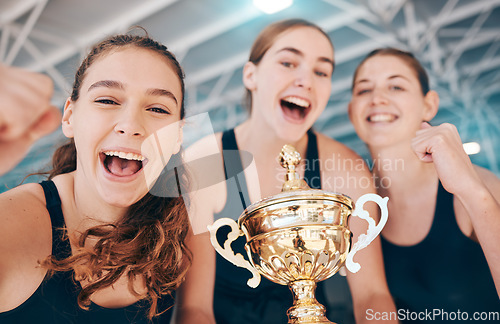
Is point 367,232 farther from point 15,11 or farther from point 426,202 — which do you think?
point 15,11

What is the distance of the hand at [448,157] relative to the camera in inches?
70.0

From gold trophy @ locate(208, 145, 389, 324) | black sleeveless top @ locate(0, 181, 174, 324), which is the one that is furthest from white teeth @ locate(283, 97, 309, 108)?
black sleeveless top @ locate(0, 181, 174, 324)

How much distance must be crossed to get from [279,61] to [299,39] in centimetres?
14

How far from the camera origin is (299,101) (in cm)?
196

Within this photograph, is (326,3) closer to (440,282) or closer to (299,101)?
(299,101)

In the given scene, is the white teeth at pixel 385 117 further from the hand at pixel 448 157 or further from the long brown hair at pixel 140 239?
the long brown hair at pixel 140 239

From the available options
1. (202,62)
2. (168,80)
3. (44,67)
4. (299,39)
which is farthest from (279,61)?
(44,67)

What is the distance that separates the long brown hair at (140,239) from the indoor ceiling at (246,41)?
0.07m

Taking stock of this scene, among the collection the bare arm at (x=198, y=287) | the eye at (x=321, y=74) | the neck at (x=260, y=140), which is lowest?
the bare arm at (x=198, y=287)

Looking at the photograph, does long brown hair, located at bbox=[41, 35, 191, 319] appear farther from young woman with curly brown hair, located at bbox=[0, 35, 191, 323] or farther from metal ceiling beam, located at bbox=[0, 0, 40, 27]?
metal ceiling beam, located at bbox=[0, 0, 40, 27]

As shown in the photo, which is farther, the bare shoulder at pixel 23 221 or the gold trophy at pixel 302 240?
the bare shoulder at pixel 23 221

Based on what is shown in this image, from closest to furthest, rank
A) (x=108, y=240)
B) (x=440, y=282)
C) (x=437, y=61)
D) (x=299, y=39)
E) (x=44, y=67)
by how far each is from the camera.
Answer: (x=108, y=240)
(x=44, y=67)
(x=440, y=282)
(x=299, y=39)
(x=437, y=61)

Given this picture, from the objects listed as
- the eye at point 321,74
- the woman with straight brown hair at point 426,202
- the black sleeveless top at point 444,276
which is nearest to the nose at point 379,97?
the woman with straight brown hair at point 426,202

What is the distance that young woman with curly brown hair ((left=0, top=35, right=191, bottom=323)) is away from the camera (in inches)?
58.0
